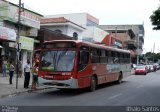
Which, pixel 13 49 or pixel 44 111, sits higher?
pixel 13 49

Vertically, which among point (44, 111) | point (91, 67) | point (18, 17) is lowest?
point (44, 111)

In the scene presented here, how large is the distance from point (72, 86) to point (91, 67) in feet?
9.26

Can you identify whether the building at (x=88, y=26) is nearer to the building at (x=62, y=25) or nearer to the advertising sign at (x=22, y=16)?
the building at (x=62, y=25)

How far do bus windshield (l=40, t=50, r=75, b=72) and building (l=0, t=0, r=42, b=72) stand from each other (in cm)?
1136

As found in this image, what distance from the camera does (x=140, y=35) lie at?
134 m

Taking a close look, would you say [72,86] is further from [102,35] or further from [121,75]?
[102,35]

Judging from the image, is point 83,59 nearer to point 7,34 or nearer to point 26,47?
point 7,34

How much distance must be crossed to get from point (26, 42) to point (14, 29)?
6.34 ft

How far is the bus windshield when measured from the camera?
19.3m

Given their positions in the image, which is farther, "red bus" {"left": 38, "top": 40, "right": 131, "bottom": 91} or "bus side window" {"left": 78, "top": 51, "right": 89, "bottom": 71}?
"bus side window" {"left": 78, "top": 51, "right": 89, "bottom": 71}

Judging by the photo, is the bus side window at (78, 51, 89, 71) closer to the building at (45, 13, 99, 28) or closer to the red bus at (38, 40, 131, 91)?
the red bus at (38, 40, 131, 91)

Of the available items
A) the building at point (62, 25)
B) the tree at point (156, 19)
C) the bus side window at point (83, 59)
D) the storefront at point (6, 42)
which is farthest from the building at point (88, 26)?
the bus side window at point (83, 59)

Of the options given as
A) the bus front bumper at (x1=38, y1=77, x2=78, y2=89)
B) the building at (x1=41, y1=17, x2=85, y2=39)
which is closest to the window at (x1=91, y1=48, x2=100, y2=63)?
the bus front bumper at (x1=38, y1=77, x2=78, y2=89)

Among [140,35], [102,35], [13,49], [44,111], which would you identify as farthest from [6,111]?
[140,35]
